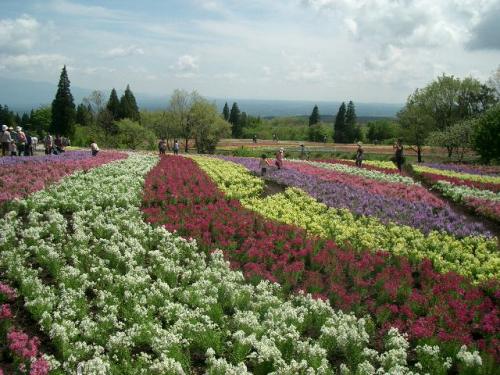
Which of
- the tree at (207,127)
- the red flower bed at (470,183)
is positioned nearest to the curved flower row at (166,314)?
the red flower bed at (470,183)

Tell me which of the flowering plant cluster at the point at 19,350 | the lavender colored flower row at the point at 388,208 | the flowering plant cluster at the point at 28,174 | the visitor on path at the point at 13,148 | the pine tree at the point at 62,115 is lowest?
the flowering plant cluster at the point at 19,350

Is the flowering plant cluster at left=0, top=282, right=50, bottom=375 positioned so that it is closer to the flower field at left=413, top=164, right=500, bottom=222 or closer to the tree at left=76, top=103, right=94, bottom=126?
the flower field at left=413, top=164, right=500, bottom=222

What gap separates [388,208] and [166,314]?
12237mm

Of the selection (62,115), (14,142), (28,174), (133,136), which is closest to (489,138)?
(14,142)

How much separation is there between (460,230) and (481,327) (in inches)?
287

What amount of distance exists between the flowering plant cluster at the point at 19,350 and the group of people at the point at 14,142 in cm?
2327

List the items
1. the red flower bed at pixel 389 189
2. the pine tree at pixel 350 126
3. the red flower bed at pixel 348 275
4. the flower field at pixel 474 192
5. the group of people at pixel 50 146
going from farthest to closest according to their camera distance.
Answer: the pine tree at pixel 350 126 < the group of people at pixel 50 146 < the red flower bed at pixel 389 189 < the flower field at pixel 474 192 < the red flower bed at pixel 348 275

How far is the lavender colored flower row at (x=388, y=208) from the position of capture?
55.8ft

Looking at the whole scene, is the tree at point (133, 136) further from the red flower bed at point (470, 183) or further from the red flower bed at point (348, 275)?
the red flower bed at point (348, 275)

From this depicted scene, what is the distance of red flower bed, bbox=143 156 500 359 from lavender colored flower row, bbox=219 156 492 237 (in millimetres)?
4235

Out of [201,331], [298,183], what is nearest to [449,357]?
[201,331]

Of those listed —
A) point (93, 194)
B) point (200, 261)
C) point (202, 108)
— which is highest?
point (202, 108)

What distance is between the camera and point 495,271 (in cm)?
1347

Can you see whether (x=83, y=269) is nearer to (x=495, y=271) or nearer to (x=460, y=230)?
(x=495, y=271)
